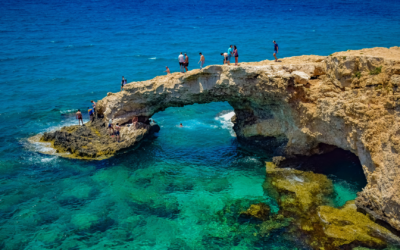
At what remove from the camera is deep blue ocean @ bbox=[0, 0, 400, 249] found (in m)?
22.1

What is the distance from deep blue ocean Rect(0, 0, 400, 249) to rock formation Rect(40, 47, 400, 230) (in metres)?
3.20

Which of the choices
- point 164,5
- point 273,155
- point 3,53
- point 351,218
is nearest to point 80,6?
point 164,5

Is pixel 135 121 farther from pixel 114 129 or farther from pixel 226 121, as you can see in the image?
pixel 226 121

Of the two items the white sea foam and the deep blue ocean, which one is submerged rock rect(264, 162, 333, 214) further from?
the white sea foam

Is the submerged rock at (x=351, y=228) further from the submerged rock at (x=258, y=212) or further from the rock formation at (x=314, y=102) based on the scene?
the submerged rock at (x=258, y=212)

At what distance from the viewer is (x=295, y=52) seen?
59844mm

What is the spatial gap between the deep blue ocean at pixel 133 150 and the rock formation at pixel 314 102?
3.20 metres

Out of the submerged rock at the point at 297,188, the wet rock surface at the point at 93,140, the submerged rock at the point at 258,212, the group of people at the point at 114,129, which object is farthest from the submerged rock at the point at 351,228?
the group of people at the point at 114,129

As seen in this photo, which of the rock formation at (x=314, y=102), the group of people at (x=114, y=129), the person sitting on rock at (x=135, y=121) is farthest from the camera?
the person sitting on rock at (x=135, y=121)

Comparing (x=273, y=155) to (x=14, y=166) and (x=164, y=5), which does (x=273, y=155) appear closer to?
(x=14, y=166)

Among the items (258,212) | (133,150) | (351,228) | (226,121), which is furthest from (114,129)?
(351,228)

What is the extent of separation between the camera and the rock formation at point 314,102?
1997 cm

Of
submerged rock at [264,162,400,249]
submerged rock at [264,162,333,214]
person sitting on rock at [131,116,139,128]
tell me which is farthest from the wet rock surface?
submerged rock at [264,162,400,249]

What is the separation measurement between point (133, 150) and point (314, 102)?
16344 mm
